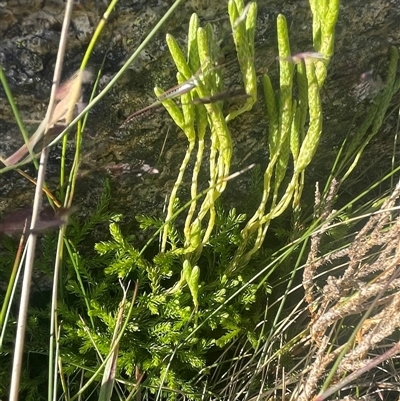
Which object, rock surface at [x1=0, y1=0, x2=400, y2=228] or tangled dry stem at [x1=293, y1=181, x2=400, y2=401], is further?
rock surface at [x1=0, y1=0, x2=400, y2=228]

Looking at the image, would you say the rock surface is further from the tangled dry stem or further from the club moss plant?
the tangled dry stem

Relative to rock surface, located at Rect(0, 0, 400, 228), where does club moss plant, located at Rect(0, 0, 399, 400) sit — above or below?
below

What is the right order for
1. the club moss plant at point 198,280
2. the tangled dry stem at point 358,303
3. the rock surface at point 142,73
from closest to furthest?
the tangled dry stem at point 358,303
the rock surface at point 142,73
the club moss plant at point 198,280

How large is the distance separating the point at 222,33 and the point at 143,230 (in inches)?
21.1

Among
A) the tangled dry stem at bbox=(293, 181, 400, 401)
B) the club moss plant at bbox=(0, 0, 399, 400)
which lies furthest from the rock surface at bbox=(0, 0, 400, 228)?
the tangled dry stem at bbox=(293, 181, 400, 401)

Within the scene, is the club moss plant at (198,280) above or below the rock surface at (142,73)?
below

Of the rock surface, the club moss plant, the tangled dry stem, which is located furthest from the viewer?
the club moss plant

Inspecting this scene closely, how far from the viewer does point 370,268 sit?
108 cm

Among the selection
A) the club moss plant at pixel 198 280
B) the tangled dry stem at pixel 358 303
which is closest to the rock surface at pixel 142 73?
the club moss plant at pixel 198 280

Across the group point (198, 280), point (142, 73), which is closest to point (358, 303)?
point (198, 280)

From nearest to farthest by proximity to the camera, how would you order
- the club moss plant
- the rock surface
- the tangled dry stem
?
1. the tangled dry stem
2. the rock surface
3. the club moss plant

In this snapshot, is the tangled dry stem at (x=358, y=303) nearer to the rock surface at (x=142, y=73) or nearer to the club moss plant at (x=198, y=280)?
the club moss plant at (x=198, y=280)

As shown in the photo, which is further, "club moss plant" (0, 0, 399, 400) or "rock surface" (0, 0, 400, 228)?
"club moss plant" (0, 0, 399, 400)

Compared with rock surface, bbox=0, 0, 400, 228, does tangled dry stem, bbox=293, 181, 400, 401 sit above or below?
below
